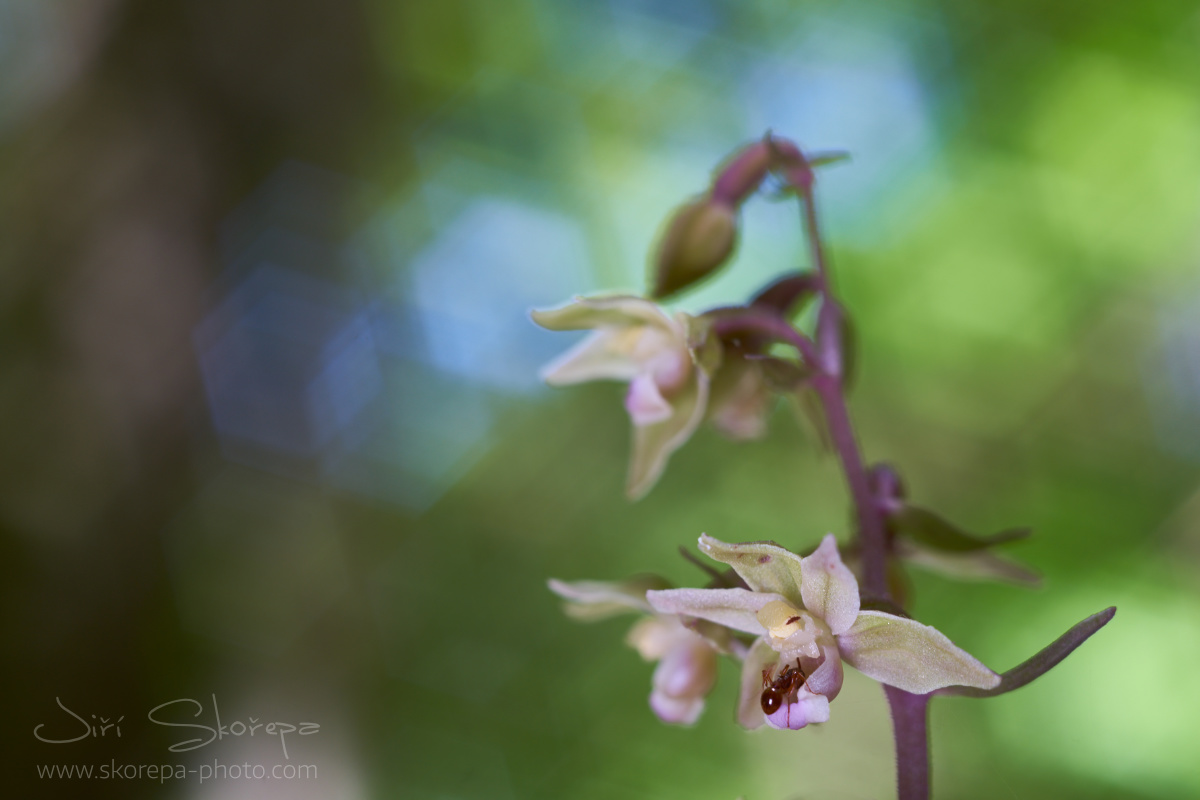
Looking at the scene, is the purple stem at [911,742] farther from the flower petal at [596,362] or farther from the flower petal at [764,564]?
the flower petal at [596,362]

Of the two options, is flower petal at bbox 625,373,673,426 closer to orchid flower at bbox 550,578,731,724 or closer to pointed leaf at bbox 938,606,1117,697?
orchid flower at bbox 550,578,731,724

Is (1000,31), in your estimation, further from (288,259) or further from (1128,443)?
(288,259)

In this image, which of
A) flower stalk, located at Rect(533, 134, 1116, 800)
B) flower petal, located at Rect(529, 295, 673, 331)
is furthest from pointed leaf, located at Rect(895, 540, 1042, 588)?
flower petal, located at Rect(529, 295, 673, 331)

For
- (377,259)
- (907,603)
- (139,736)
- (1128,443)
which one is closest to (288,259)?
(377,259)

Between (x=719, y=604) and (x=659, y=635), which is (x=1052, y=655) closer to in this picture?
(x=719, y=604)

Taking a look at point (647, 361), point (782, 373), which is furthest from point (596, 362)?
point (782, 373)

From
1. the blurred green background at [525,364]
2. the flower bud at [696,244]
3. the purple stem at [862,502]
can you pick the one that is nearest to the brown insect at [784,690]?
the purple stem at [862,502]
